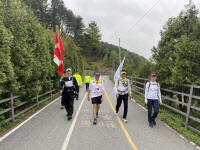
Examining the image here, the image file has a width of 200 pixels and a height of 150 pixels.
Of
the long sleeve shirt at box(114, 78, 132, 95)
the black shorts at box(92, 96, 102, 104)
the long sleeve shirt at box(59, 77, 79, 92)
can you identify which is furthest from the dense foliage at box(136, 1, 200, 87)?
the long sleeve shirt at box(59, 77, 79, 92)

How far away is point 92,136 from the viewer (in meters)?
4.65

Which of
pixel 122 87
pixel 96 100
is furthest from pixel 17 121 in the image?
pixel 122 87

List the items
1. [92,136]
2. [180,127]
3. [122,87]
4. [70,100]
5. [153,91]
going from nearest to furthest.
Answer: [92,136], [180,127], [153,91], [122,87], [70,100]

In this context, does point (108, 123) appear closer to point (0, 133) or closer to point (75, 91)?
point (75, 91)

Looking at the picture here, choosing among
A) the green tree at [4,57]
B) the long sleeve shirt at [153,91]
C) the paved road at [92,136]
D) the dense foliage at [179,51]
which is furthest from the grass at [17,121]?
the dense foliage at [179,51]

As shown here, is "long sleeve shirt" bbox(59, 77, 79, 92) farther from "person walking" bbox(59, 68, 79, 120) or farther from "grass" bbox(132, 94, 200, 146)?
"grass" bbox(132, 94, 200, 146)

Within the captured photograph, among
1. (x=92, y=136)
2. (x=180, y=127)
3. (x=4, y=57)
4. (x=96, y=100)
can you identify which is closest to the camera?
(x=92, y=136)

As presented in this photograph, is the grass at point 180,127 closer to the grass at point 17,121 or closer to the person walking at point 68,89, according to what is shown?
the person walking at point 68,89

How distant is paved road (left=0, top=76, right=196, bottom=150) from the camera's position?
4041 millimetres

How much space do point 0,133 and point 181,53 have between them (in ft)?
23.0

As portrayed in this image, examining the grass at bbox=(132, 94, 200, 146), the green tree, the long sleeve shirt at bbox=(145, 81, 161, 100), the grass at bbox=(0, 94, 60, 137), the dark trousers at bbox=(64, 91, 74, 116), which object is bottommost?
the grass at bbox=(0, 94, 60, 137)

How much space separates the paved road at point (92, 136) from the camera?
159 inches

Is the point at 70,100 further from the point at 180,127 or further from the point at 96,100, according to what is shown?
the point at 180,127

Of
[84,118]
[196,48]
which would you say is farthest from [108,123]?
[196,48]
